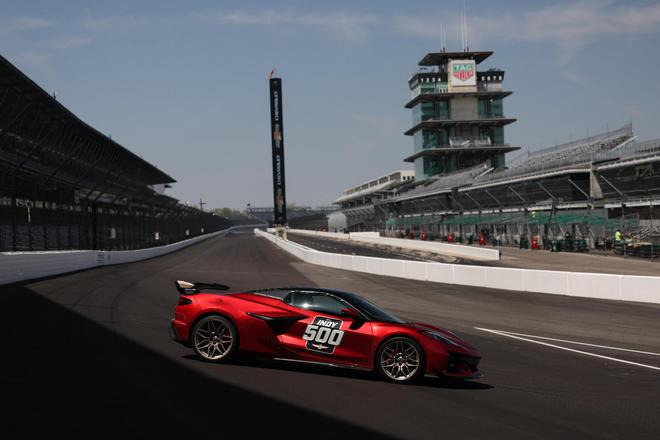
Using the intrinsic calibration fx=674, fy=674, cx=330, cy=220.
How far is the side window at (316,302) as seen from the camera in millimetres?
8570

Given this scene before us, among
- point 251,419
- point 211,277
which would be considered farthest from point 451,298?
point 251,419

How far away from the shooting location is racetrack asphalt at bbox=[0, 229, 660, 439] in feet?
19.7

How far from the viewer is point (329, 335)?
8375 mm

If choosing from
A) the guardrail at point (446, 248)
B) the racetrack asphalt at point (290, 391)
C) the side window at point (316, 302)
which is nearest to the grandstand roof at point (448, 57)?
the guardrail at point (446, 248)

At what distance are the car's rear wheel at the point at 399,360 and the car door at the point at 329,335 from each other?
7.3 inches

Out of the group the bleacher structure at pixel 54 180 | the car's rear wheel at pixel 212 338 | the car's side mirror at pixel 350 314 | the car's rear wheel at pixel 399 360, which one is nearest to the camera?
the car's rear wheel at pixel 399 360

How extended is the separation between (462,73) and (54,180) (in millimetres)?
86063

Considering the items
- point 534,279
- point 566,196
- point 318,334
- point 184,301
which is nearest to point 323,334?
point 318,334

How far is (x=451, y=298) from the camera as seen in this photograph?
20547 millimetres

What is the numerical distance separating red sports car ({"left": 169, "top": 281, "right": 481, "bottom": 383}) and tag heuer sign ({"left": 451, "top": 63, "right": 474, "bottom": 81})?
333 ft

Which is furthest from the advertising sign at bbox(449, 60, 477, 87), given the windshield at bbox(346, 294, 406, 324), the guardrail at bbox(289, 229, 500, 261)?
the windshield at bbox(346, 294, 406, 324)

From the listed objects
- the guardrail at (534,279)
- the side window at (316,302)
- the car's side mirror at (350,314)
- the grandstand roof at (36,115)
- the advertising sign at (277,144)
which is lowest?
the guardrail at (534,279)

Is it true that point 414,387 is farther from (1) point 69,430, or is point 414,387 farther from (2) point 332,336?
(1) point 69,430

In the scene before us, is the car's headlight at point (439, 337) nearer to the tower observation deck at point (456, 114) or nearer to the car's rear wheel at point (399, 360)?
the car's rear wheel at point (399, 360)
